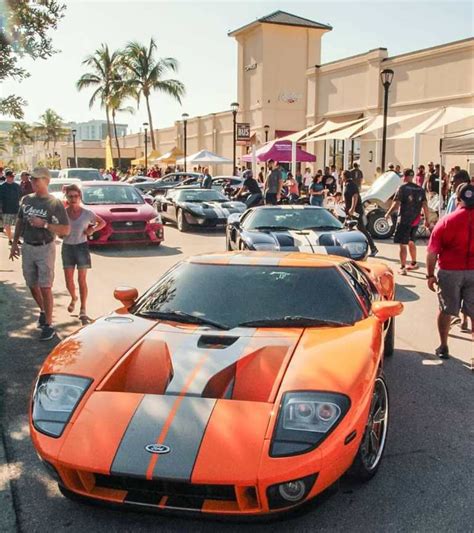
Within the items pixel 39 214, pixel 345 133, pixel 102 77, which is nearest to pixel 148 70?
pixel 102 77

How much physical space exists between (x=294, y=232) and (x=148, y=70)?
39051mm

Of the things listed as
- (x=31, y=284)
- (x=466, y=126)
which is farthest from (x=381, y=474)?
(x=466, y=126)

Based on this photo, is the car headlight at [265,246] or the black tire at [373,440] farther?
the car headlight at [265,246]

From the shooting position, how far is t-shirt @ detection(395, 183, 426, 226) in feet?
31.7

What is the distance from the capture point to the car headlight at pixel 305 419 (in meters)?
2.75

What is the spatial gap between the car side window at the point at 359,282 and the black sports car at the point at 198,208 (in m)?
11.0

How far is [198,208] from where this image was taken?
15.9 metres

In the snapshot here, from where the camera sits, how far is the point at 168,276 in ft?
14.7

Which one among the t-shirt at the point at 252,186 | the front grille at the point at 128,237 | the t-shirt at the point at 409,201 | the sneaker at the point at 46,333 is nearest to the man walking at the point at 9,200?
the front grille at the point at 128,237

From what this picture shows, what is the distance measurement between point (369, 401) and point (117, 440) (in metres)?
1.33

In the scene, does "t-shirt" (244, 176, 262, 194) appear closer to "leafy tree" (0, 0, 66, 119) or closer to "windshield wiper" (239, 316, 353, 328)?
"leafy tree" (0, 0, 66, 119)

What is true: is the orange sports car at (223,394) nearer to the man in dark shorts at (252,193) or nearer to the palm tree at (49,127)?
the man in dark shorts at (252,193)

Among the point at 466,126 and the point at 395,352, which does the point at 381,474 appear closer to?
the point at 395,352

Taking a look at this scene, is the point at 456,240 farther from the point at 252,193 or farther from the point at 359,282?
the point at 252,193
